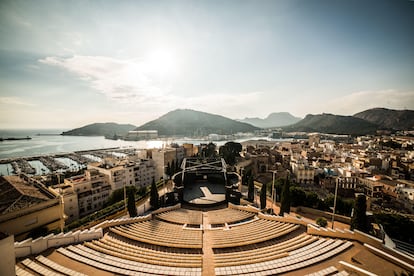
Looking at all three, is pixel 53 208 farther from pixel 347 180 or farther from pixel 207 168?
pixel 347 180

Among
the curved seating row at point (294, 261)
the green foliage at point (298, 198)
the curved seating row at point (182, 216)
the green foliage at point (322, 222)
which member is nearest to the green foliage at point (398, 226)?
the green foliage at point (298, 198)

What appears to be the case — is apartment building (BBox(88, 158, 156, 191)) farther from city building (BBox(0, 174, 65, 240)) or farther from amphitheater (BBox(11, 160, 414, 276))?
amphitheater (BBox(11, 160, 414, 276))

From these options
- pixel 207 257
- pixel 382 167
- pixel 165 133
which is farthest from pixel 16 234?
pixel 165 133

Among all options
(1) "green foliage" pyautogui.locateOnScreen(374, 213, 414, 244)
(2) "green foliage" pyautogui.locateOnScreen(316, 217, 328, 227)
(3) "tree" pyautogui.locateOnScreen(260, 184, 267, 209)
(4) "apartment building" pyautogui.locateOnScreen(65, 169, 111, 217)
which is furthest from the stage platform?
(1) "green foliage" pyautogui.locateOnScreen(374, 213, 414, 244)

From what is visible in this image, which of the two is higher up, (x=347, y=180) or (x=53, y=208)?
(x=53, y=208)

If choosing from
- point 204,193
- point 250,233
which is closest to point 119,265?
point 250,233

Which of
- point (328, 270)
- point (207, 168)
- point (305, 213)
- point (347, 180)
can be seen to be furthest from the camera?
point (347, 180)
